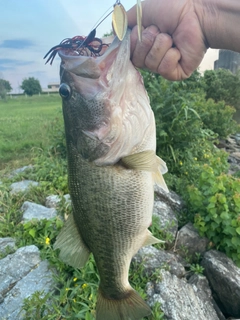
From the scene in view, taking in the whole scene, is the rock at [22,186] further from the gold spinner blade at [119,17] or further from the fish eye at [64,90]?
the gold spinner blade at [119,17]

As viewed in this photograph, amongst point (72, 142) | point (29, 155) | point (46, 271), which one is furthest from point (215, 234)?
point (29, 155)

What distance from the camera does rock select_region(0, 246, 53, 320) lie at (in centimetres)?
237

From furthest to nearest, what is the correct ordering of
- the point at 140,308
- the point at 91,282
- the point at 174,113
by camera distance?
the point at 174,113 < the point at 91,282 < the point at 140,308

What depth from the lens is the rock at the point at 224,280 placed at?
3067 mm

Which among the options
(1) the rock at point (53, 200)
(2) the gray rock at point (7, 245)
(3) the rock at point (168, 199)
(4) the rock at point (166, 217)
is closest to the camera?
(2) the gray rock at point (7, 245)

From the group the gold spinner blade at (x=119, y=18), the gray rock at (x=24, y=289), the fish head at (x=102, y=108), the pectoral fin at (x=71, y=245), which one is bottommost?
the gray rock at (x=24, y=289)

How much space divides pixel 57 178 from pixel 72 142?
2.62m

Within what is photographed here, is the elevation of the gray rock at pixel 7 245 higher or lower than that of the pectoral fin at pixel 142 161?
lower

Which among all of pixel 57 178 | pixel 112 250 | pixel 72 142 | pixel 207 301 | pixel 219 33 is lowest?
pixel 207 301

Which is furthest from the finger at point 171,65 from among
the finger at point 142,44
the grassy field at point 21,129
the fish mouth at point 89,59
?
the grassy field at point 21,129

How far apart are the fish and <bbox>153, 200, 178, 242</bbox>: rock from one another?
1777mm

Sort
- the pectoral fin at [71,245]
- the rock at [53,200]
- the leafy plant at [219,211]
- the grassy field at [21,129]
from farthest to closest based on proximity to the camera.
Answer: the grassy field at [21,129] < the rock at [53,200] < the leafy plant at [219,211] < the pectoral fin at [71,245]

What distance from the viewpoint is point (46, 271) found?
8.70 ft

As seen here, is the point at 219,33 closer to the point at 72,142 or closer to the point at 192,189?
the point at 72,142
